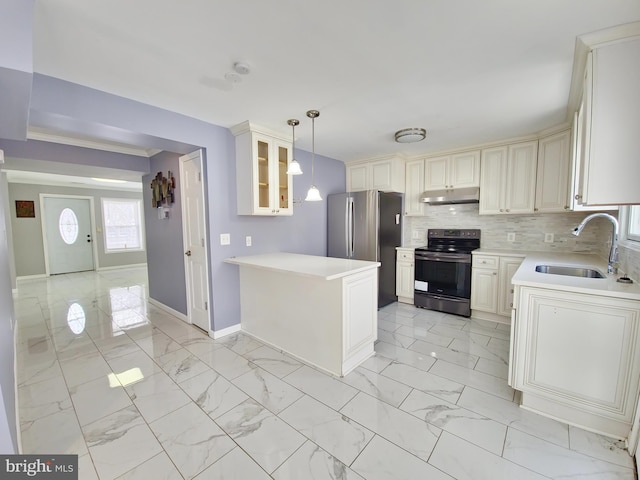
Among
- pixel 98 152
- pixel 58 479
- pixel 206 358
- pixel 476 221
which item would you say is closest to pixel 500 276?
pixel 476 221

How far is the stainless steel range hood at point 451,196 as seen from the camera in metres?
3.60

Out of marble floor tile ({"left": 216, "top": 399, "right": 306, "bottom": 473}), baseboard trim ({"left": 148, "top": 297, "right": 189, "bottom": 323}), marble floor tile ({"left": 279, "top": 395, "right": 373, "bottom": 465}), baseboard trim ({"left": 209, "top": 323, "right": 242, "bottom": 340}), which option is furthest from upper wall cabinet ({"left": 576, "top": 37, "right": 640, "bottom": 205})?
baseboard trim ({"left": 148, "top": 297, "right": 189, "bottom": 323})

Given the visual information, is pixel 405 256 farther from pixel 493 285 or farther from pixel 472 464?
pixel 472 464

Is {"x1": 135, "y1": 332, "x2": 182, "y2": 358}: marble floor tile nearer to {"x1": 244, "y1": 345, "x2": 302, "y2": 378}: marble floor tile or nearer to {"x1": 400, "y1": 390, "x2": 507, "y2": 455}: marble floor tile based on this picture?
{"x1": 244, "y1": 345, "x2": 302, "y2": 378}: marble floor tile

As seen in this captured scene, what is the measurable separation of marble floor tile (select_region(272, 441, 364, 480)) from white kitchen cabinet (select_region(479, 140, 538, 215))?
3.38 metres

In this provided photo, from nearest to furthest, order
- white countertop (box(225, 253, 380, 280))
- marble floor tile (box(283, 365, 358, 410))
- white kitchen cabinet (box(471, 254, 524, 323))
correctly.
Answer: marble floor tile (box(283, 365, 358, 410))
white countertop (box(225, 253, 380, 280))
white kitchen cabinet (box(471, 254, 524, 323))

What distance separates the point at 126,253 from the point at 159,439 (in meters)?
7.62

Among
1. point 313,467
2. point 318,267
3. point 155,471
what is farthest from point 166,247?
point 313,467

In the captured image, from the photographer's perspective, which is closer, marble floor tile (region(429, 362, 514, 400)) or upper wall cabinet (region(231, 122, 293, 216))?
marble floor tile (region(429, 362, 514, 400))

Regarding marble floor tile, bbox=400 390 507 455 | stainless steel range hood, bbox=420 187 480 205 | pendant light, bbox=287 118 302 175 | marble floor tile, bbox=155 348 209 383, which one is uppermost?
pendant light, bbox=287 118 302 175

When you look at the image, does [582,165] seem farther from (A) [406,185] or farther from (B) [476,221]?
(A) [406,185]

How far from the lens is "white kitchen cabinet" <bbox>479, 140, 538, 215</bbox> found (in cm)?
322

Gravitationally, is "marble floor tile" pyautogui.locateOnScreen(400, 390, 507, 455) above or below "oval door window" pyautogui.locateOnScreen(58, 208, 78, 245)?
below

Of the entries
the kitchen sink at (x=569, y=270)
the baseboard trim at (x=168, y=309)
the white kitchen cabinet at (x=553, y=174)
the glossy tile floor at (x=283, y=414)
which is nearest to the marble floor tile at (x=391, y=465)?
the glossy tile floor at (x=283, y=414)
